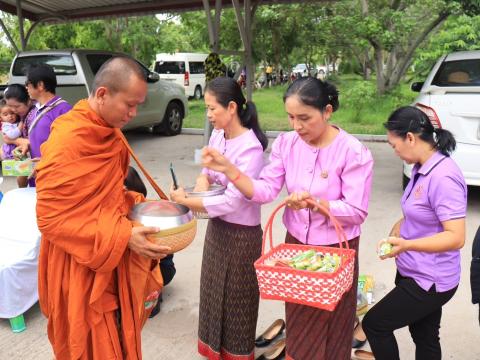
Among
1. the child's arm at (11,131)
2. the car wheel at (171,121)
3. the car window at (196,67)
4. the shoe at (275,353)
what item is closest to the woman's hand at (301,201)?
the shoe at (275,353)

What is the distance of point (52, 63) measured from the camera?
862 cm

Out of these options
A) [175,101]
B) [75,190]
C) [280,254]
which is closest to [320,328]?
[280,254]

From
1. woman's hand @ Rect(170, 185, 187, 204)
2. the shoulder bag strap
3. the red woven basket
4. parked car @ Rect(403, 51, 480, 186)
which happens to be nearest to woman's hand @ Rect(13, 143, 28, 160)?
the shoulder bag strap

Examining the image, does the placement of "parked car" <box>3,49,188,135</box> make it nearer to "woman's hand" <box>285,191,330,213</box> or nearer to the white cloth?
the white cloth

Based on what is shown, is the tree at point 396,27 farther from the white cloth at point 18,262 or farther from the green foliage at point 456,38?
the white cloth at point 18,262

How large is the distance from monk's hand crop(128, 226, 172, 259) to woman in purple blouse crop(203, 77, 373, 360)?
37cm

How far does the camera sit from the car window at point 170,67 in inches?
833

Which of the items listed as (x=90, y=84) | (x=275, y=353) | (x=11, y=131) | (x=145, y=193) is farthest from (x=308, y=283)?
(x=90, y=84)

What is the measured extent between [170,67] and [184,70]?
85 centimetres

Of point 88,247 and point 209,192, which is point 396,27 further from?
point 88,247

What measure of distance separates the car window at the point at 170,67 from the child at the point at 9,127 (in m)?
17.1

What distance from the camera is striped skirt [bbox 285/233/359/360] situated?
219 centimetres

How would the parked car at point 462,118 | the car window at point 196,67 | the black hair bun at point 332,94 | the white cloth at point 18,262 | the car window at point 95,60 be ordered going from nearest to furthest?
the black hair bun at point 332,94 → the white cloth at point 18,262 → the parked car at point 462,118 → the car window at point 95,60 → the car window at point 196,67

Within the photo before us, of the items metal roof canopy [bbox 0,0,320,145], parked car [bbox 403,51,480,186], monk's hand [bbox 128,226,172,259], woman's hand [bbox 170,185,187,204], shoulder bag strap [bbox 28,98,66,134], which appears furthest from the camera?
metal roof canopy [bbox 0,0,320,145]
